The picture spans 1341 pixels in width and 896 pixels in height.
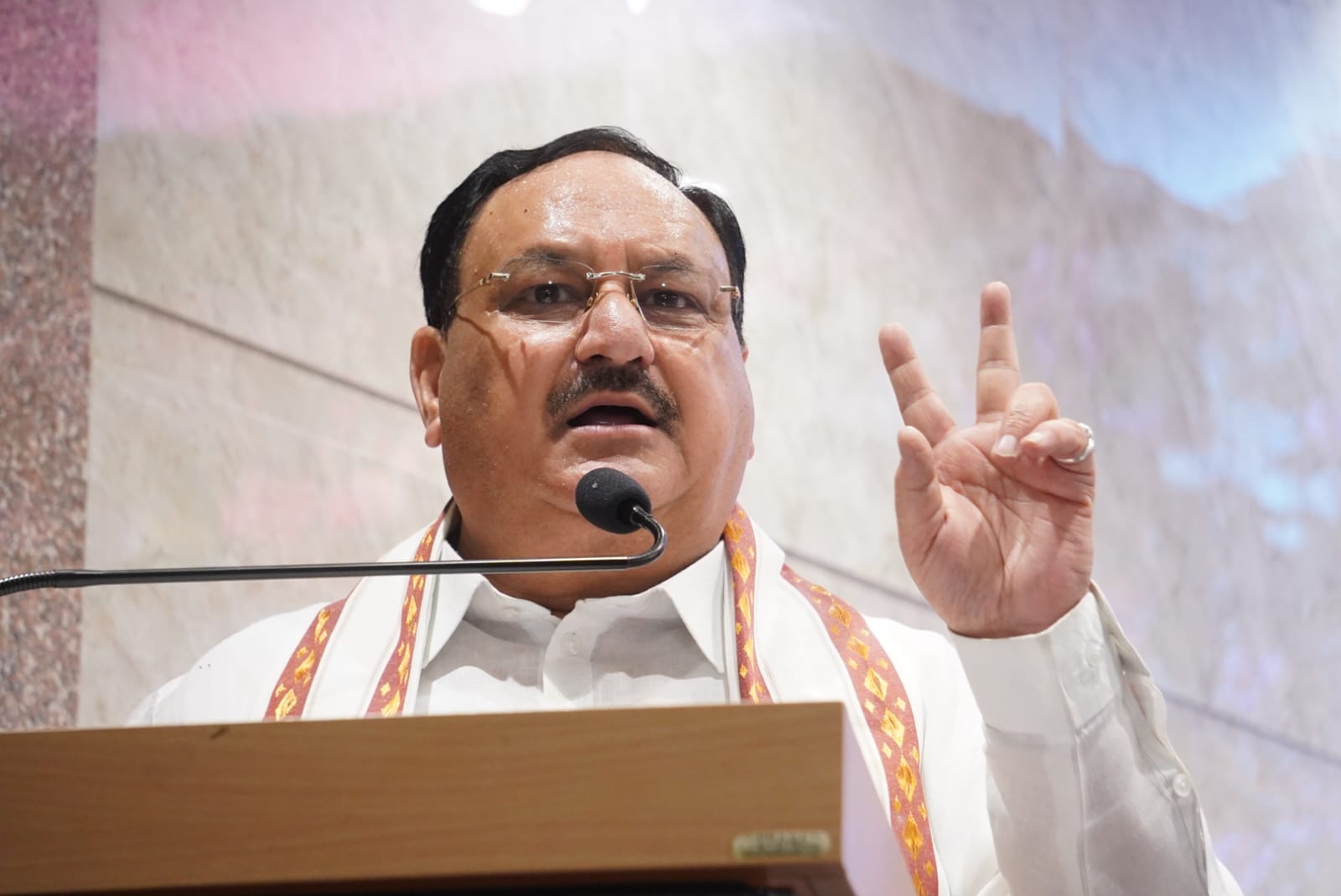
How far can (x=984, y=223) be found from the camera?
3842mm

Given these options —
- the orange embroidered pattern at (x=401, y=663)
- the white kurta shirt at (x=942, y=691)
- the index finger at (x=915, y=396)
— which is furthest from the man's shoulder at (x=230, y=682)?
the index finger at (x=915, y=396)

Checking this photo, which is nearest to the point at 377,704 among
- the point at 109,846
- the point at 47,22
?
the point at 109,846

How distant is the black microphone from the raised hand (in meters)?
0.32

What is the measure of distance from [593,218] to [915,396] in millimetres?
765

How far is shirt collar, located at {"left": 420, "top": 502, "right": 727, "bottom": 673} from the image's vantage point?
2.51 meters

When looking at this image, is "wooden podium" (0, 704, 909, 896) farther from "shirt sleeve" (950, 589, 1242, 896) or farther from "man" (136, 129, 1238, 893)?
"man" (136, 129, 1238, 893)

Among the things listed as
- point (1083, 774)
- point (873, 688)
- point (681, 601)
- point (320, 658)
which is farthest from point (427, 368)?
point (1083, 774)

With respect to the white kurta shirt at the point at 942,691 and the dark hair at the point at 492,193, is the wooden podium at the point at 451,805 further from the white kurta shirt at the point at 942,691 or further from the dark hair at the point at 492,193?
the dark hair at the point at 492,193

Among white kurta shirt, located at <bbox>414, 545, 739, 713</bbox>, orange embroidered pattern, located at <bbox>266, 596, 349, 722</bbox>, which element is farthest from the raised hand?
orange embroidered pattern, located at <bbox>266, 596, 349, 722</bbox>

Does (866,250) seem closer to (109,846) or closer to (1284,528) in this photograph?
(1284,528)

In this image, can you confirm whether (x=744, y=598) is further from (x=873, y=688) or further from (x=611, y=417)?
(x=611, y=417)

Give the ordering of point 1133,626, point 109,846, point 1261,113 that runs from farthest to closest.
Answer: point 1261,113 < point 1133,626 < point 109,846

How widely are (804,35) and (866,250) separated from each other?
0.53 meters

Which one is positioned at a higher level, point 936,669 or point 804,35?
point 804,35
